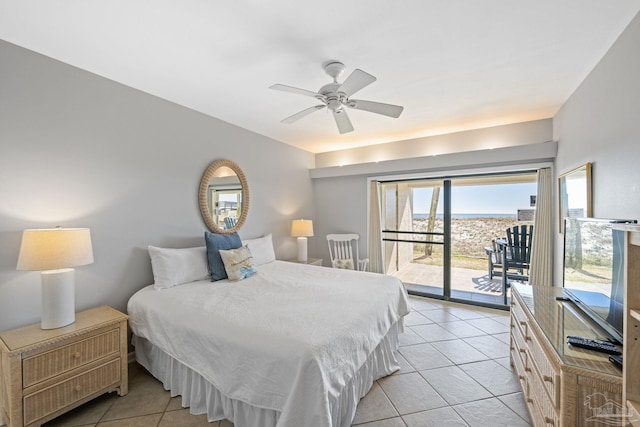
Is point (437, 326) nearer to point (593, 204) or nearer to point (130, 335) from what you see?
point (593, 204)

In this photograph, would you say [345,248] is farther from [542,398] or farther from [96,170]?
[96,170]

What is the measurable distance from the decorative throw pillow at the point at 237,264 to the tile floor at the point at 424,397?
1056 mm

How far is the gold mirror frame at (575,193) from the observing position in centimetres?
217

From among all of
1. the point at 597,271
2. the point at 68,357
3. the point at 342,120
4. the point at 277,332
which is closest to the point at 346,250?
the point at 342,120

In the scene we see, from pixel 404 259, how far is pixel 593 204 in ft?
8.88

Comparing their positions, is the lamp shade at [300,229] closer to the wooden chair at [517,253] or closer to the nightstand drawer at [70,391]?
the nightstand drawer at [70,391]

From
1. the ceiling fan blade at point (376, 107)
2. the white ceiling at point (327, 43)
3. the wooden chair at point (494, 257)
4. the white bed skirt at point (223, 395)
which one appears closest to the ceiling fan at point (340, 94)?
the ceiling fan blade at point (376, 107)

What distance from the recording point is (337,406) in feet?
5.18

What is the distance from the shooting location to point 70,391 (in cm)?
175

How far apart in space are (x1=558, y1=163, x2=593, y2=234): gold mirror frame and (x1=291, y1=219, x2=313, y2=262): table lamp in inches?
123

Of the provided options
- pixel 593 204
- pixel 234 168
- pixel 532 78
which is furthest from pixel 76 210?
pixel 593 204

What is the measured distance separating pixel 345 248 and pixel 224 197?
228cm

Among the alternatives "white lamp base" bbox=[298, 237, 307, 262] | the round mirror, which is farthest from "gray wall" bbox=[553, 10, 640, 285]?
the round mirror

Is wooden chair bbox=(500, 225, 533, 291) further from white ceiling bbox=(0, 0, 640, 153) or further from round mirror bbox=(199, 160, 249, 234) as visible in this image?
round mirror bbox=(199, 160, 249, 234)
